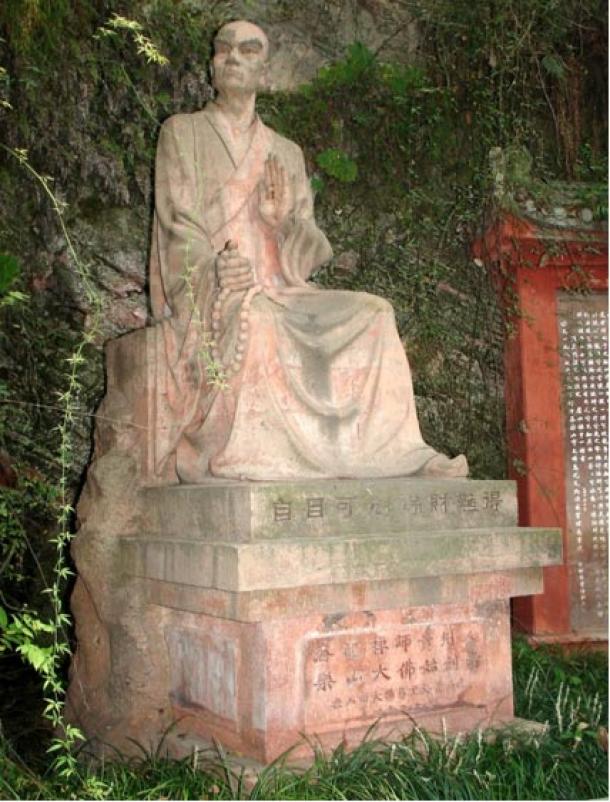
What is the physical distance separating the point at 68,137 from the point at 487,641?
4.37 m

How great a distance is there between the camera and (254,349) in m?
4.00

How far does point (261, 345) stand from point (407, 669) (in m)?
1.48

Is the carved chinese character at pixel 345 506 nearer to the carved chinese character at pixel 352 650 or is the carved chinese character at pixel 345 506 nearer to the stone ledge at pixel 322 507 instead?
the stone ledge at pixel 322 507

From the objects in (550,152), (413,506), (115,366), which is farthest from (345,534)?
(550,152)

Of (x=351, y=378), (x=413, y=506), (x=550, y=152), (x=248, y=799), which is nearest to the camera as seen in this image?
(x=248, y=799)

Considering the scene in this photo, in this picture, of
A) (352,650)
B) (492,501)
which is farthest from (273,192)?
(352,650)

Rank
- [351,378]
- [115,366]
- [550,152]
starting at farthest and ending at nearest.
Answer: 1. [550,152]
2. [115,366]
3. [351,378]

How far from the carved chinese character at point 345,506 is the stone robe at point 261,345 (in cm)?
25

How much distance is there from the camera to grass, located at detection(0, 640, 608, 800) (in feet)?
11.0

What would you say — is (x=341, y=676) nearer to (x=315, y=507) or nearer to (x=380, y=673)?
(x=380, y=673)

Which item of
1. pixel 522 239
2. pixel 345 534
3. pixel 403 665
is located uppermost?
pixel 522 239

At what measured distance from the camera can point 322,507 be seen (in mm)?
3697

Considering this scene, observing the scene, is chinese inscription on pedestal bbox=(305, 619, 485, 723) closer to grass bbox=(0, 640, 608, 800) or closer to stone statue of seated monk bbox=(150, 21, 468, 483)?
grass bbox=(0, 640, 608, 800)

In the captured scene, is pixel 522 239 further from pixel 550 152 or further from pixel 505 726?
Result: pixel 505 726
